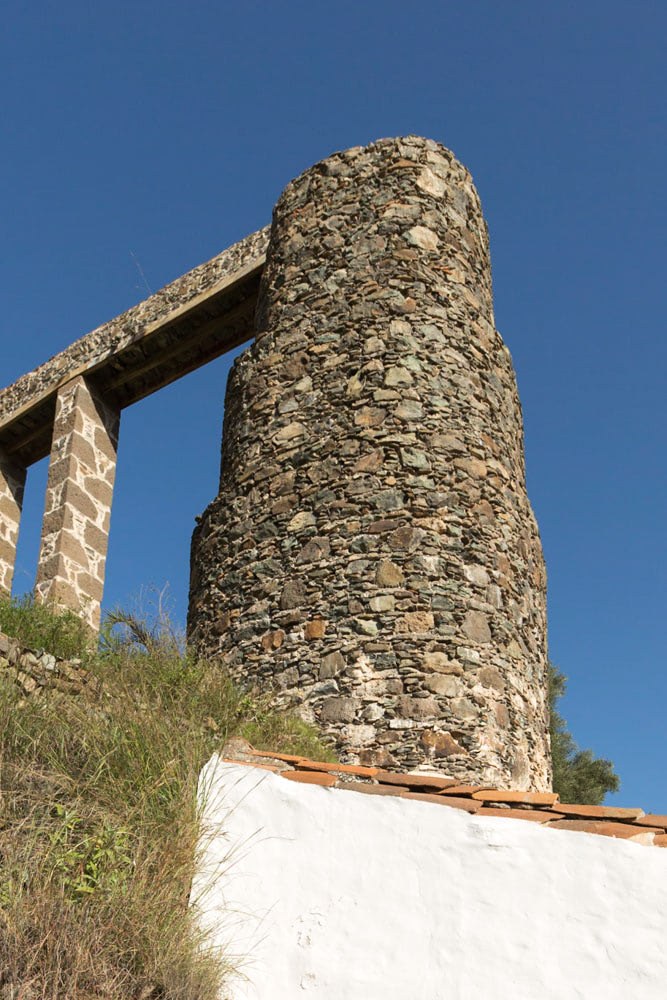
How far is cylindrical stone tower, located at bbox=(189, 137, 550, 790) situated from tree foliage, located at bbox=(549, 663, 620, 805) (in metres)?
4.49

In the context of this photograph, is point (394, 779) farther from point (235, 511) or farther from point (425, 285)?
point (425, 285)

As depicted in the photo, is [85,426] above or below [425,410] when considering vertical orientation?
above

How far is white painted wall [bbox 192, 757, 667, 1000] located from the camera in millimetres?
3990

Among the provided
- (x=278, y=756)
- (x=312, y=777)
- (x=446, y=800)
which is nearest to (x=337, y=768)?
(x=312, y=777)

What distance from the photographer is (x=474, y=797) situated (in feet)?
15.3

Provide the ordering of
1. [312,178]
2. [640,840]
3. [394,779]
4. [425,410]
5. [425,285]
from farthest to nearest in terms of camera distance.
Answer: [312,178], [425,285], [425,410], [394,779], [640,840]

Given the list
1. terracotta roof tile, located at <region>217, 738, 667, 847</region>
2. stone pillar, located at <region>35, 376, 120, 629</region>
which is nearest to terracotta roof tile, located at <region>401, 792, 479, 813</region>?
terracotta roof tile, located at <region>217, 738, 667, 847</region>

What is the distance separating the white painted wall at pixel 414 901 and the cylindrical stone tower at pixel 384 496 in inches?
82.9

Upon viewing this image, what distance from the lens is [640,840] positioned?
4.16 metres

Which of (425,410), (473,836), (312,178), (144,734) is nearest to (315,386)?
(425,410)

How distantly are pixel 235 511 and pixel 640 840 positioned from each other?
4.90 m

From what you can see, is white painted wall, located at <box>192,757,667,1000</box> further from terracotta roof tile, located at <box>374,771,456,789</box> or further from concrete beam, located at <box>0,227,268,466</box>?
concrete beam, located at <box>0,227,268,466</box>

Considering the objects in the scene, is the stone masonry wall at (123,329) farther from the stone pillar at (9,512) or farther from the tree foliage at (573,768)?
the tree foliage at (573,768)

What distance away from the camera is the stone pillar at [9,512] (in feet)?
45.0
